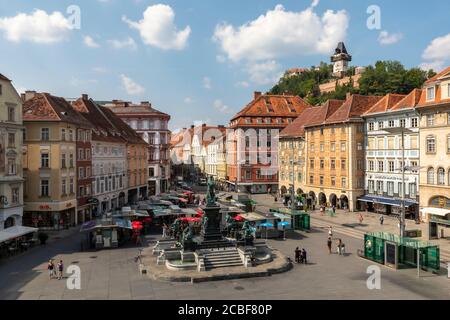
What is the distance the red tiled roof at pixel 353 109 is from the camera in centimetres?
5659

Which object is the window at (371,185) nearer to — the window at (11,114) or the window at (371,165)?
the window at (371,165)

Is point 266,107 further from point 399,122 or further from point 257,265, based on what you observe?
point 257,265

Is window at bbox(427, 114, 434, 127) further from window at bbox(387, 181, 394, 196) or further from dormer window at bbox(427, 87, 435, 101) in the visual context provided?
window at bbox(387, 181, 394, 196)

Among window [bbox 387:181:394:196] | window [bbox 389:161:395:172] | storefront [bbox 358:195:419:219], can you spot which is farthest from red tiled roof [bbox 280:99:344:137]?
window [bbox 387:181:394:196]

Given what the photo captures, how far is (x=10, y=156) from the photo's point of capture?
37.8 metres

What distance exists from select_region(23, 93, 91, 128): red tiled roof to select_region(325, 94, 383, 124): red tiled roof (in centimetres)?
3573

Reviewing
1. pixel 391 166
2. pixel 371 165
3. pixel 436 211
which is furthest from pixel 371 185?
pixel 436 211

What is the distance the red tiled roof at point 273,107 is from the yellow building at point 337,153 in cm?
1751

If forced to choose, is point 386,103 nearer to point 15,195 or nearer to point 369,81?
point 15,195

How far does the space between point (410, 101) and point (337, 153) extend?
42.7 feet

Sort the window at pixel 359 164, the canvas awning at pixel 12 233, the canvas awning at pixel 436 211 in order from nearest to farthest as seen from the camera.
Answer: the canvas awning at pixel 12 233, the canvas awning at pixel 436 211, the window at pixel 359 164

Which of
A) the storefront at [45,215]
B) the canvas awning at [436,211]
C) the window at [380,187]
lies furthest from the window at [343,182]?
the storefront at [45,215]
